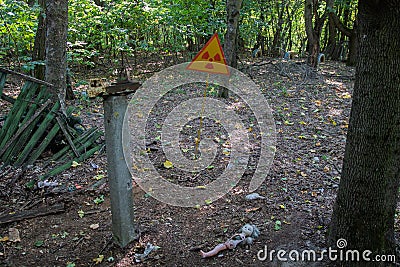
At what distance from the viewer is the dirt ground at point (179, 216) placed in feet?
9.79

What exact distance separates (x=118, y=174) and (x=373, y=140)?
2052 millimetres

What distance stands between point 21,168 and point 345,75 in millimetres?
9829

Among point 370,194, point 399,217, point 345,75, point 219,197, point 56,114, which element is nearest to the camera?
point 370,194

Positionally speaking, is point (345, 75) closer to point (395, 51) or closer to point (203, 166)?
point (203, 166)

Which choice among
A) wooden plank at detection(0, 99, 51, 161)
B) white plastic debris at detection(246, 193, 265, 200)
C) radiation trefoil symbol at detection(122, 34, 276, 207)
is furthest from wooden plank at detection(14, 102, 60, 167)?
white plastic debris at detection(246, 193, 265, 200)

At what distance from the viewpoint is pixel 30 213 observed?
357 cm

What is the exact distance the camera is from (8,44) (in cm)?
837

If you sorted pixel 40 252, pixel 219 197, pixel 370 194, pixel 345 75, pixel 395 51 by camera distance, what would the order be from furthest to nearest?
pixel 345 75 → pixel 219 197 → pixel 40 252 → pixel 370 194 → pixel 395 51

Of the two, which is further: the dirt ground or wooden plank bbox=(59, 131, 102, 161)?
wooden plank bbox=(59, 131, 102, 161)

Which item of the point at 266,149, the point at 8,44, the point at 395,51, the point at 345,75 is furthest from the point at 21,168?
the point at 345,75

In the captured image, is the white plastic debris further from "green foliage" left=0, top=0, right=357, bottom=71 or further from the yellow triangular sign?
"green foliage" left=0, top=0, right=357, bottom=71

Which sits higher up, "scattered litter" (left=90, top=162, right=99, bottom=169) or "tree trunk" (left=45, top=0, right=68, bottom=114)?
"tree trunk" (left=45, top=0, right=68, bottom=114)

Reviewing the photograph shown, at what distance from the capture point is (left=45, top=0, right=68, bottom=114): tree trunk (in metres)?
5.81

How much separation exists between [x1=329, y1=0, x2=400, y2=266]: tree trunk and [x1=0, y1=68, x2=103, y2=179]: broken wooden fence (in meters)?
3.64
